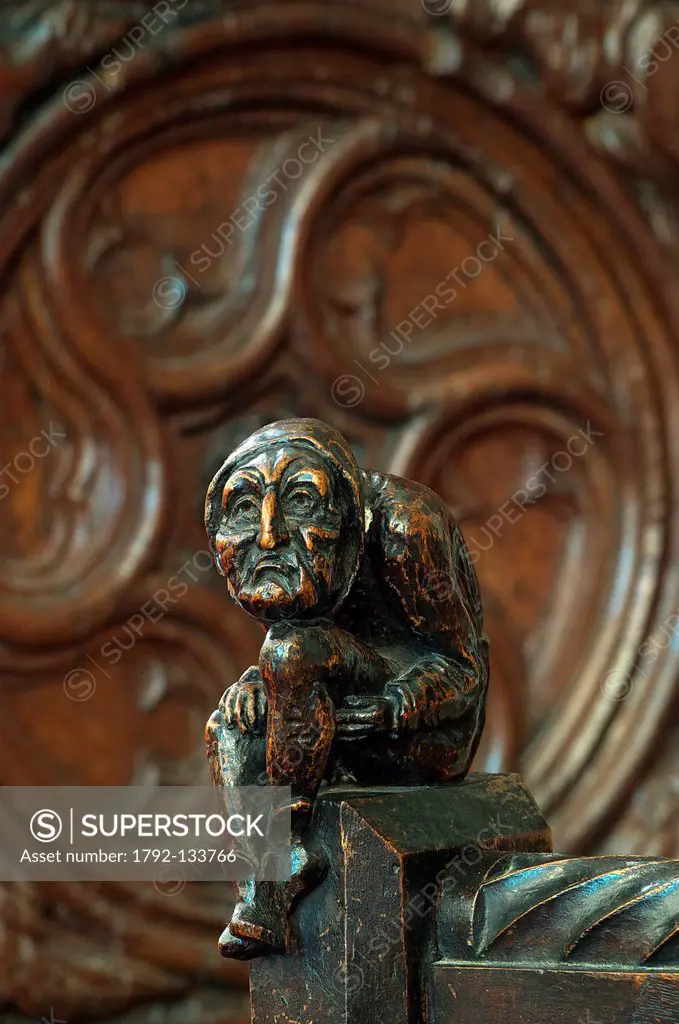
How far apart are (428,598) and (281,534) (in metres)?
0.18

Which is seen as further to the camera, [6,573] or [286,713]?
[6,573]

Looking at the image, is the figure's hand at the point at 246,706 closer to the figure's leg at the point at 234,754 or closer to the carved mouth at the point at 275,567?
the figure's leg at the point at 234,754

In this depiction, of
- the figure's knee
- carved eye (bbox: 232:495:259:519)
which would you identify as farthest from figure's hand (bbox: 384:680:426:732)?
carved eye (bbox: 232:495:259:519)

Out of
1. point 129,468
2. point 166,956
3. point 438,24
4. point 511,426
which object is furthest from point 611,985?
point 438,24

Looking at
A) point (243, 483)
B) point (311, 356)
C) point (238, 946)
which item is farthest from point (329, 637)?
point (311, 356)

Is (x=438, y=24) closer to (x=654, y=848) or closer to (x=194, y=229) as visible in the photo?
(x=194, y=229)

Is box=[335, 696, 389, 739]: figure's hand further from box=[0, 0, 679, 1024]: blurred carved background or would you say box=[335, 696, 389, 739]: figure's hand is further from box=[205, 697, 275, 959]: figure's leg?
box=[0, 0, 679, 1024]: blurred carved background

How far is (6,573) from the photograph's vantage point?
90.6 inches

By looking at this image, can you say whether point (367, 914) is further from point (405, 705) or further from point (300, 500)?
point (300, 500)

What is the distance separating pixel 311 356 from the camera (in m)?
2.47

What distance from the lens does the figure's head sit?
3.84 feet

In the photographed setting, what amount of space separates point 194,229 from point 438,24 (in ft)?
2.22

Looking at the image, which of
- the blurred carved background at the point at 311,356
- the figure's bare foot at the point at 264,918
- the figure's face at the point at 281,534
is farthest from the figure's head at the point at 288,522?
the blurred carved background at the point at 311,356

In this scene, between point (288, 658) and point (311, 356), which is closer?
point (288, 658)
